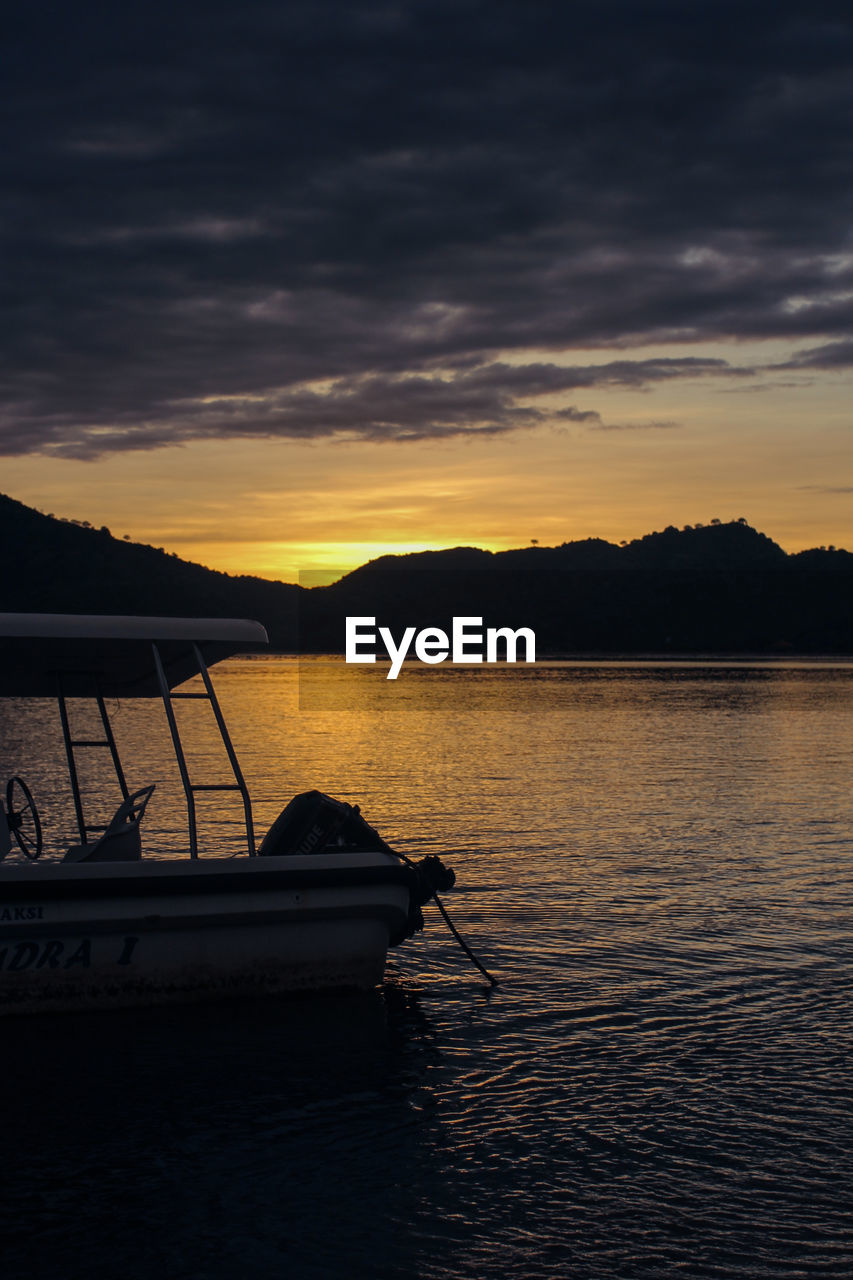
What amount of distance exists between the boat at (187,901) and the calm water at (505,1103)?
341mm

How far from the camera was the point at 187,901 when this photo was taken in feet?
27.1

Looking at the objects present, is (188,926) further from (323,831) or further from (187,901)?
(323,831)

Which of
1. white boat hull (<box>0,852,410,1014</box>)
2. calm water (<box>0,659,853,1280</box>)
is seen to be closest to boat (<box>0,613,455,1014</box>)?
white boat hull (<box>0,852,410,1014</box>)

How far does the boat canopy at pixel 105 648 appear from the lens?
8.42 m

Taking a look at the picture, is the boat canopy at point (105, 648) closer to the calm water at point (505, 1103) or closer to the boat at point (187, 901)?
the boat at point (187, 901)

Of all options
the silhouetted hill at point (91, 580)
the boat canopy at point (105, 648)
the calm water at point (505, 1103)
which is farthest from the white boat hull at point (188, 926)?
the silhouetted hill at point (91, 580)

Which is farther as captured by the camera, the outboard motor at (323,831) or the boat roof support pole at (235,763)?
the outboard motor at (323,831)

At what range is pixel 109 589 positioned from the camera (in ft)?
530

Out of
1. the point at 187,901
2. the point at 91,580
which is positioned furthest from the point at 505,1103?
the point at 91,580

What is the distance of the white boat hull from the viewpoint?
807 centimetres

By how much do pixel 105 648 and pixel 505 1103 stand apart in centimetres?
440

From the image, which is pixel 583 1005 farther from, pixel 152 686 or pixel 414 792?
pixel 414 792

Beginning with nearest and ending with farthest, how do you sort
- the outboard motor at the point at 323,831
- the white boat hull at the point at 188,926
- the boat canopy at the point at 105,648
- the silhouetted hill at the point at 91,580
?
the white boat hull at the point at 188,926 < the boat canopy at the point at 105,648 < the outboard motor at the point at 323,831 < the silhouetted hill at the point at 91,580

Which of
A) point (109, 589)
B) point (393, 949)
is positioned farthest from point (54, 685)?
point (109, 589)
